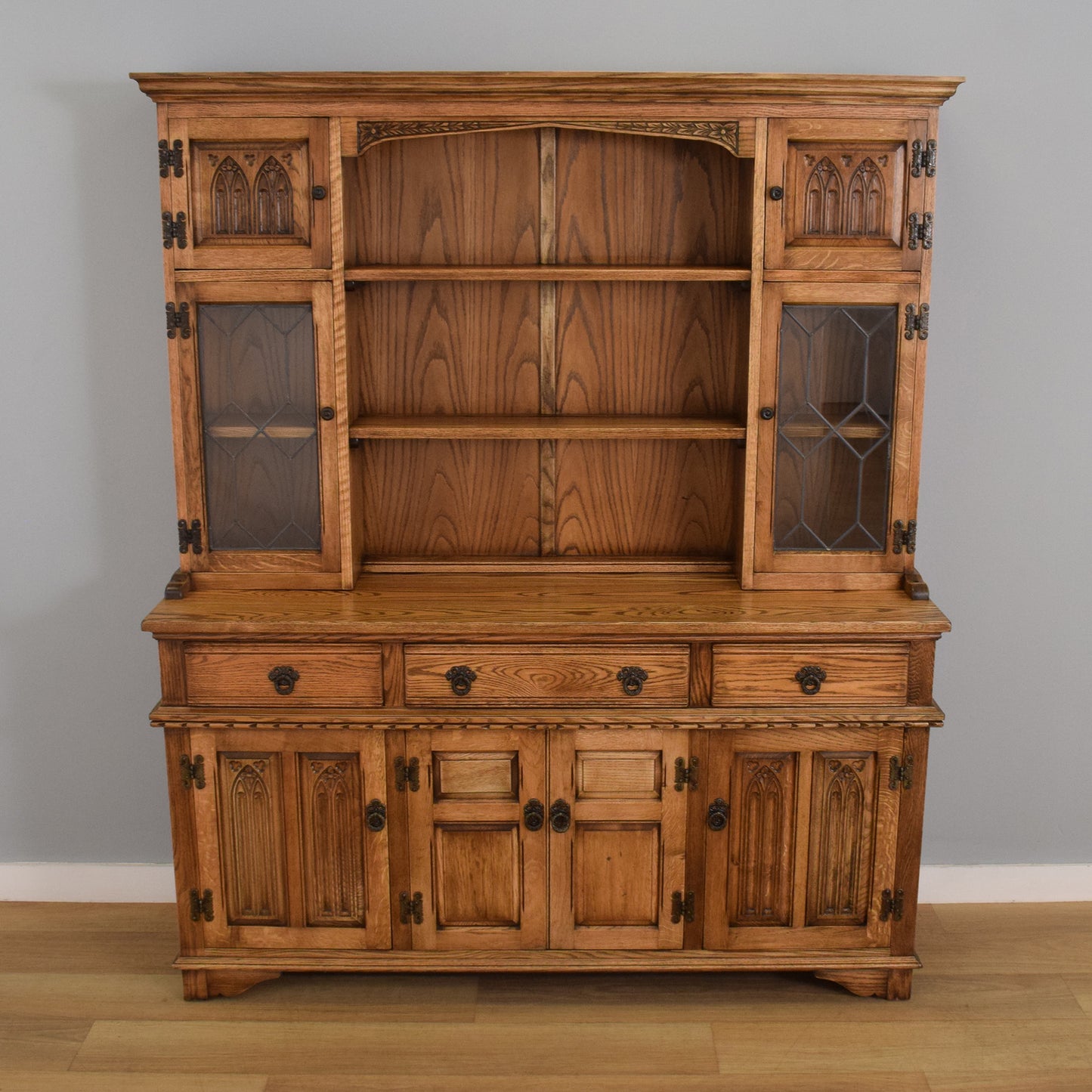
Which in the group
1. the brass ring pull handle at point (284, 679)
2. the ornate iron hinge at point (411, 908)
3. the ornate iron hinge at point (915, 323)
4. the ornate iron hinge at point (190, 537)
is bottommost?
the ornate iron hinge at point (411, 908)

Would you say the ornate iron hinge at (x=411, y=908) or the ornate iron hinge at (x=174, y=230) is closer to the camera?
the ornate iron hinge at (x=174, y=230)

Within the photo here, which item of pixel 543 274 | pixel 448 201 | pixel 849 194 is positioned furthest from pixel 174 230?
pixel 849 194

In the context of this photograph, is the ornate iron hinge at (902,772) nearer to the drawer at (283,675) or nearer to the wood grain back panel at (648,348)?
the wood grain back panel at (648,348)

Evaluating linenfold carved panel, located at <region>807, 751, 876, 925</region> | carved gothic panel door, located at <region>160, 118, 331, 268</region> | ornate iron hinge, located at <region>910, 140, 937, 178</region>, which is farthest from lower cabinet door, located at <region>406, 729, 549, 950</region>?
ornate iron hinge, located at <region>910, 140, 937, 178</region>

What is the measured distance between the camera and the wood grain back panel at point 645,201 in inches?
103

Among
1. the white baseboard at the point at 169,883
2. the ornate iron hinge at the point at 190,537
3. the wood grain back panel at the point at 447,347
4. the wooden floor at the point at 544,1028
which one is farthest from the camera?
the white baseboard at the point at 169,883

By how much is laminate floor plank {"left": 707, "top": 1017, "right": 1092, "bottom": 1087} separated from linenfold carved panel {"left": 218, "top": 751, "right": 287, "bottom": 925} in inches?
39.0

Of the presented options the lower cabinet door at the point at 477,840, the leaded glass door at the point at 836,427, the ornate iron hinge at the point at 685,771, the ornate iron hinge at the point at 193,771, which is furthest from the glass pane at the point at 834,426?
the ornate iron hinge at the point at 193,771

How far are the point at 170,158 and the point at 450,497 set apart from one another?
3.07 feet

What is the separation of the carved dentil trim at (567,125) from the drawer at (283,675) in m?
1.03

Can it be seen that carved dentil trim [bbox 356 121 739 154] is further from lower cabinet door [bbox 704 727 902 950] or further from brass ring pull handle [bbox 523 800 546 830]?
brass ring pull handle [bbox 523 800 546 830]

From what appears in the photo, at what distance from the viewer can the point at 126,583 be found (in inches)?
113

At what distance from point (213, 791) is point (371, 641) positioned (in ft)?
1.55

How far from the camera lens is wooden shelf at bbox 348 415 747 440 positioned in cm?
250
